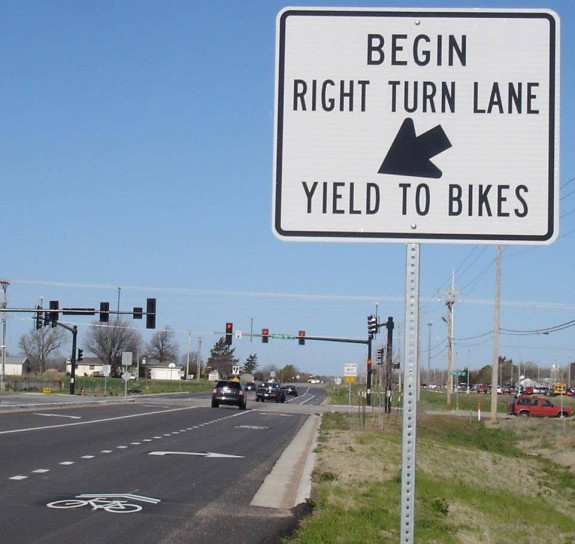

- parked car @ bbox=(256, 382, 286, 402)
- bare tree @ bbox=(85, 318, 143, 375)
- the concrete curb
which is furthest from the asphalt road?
bare tree @ bbox=(85, 318, 143, 375)

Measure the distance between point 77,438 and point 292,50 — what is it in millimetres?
21064

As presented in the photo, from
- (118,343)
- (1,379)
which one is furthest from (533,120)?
(118,343)

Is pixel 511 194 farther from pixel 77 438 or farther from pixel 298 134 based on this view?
pixel 77 438

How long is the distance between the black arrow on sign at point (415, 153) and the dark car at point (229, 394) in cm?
4872

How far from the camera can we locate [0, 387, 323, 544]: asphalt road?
411 inches

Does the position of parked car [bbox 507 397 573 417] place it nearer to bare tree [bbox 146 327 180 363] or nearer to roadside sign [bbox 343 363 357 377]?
roadside sign [bbox 343 363 357 377]

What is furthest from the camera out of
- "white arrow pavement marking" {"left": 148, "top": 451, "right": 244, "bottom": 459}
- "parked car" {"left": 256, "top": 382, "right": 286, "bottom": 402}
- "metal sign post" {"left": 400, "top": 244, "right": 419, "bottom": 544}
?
"parked car" {"left": 256, "top": 382, "right": 286, "bottom": 402}

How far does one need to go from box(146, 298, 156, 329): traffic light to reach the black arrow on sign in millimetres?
Answer: 42124

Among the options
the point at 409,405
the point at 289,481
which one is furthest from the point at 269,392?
the point at 409,405

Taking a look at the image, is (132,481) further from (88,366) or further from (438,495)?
(88,366)

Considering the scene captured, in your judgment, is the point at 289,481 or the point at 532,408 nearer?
the point at 289,481

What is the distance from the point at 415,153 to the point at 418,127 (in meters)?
0.10

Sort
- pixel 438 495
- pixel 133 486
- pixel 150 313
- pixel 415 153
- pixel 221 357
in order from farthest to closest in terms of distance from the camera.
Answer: pixel 221 357
pixel 150 313
pixel 438 495
pixel 133 486
pixel 415 153

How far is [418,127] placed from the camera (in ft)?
10.8
